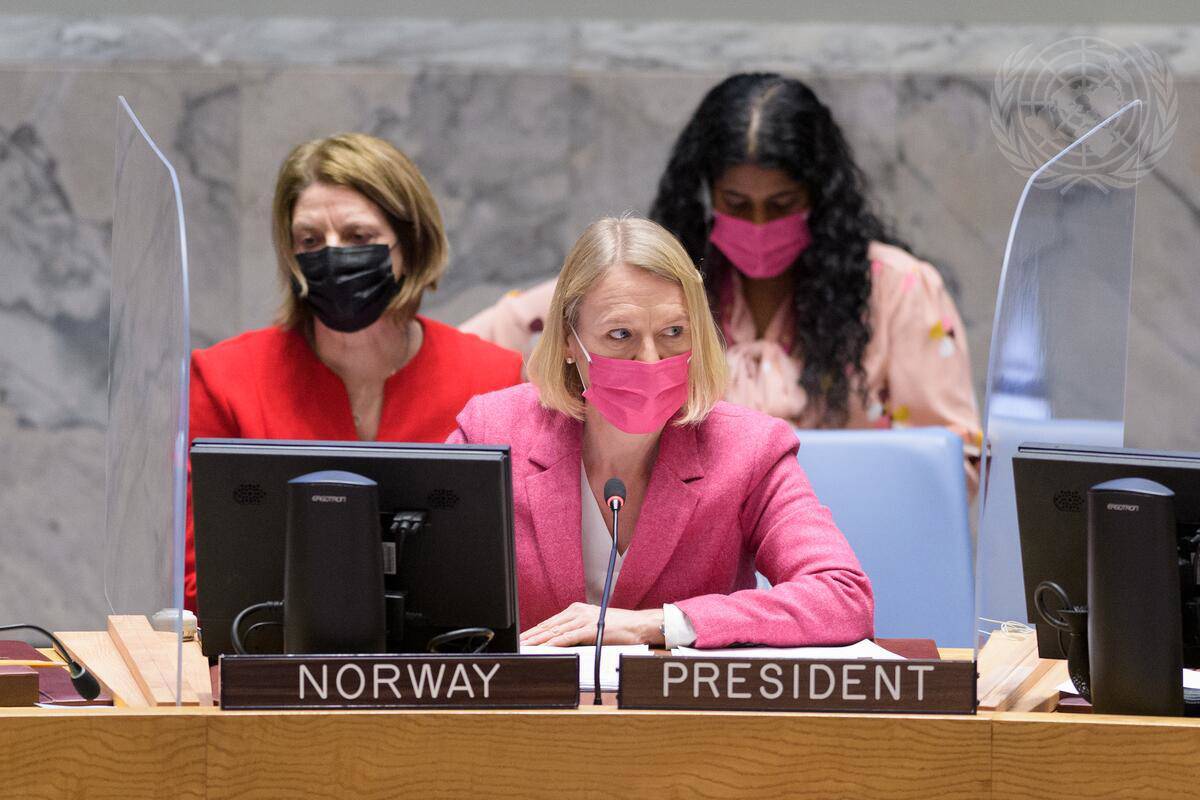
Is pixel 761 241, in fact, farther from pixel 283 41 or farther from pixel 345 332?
pixel 283 41

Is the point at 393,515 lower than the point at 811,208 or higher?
lower

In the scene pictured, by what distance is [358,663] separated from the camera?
56.2 inches

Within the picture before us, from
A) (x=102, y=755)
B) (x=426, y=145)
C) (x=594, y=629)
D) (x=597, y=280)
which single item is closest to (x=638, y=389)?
(x=597, y=280)

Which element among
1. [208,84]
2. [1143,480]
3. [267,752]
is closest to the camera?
[267,752]

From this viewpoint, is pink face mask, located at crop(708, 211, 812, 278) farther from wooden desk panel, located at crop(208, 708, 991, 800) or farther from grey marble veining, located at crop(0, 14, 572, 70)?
wooden desk panel, located at crop(208, 708, 991, 800)

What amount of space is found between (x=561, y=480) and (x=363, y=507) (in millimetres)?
588

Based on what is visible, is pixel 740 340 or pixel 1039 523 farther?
pixel 740 340

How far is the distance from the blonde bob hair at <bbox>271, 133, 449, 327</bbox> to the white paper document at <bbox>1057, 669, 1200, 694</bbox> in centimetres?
134

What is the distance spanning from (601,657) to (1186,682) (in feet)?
2.12

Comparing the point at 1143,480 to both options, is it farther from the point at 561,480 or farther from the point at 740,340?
the point at 740,340

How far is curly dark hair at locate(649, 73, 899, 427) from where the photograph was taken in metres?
2.95

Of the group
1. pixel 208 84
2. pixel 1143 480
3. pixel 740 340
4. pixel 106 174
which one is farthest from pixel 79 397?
pixel 1143 480

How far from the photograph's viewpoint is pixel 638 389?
6.47 feet
